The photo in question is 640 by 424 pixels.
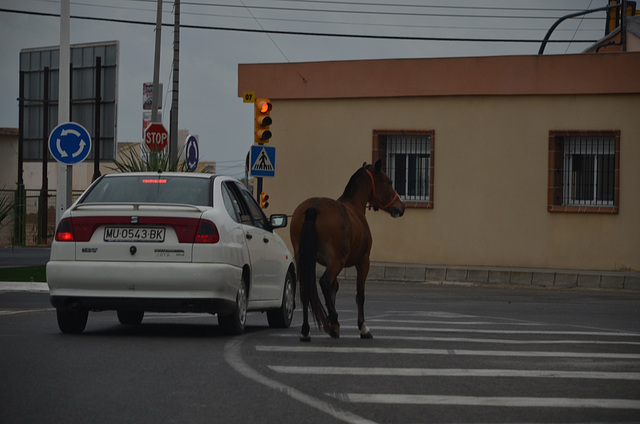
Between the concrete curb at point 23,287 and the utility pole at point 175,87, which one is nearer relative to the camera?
the concrete curb at point 23,287

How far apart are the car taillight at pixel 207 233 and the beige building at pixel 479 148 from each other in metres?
16.0

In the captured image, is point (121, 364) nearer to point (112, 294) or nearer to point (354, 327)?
point (112, 294)

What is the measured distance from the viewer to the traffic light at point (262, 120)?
22.2 m

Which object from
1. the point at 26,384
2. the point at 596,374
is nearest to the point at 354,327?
the point at 596,374

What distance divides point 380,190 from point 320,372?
4.74 metres

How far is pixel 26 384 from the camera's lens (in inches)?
284

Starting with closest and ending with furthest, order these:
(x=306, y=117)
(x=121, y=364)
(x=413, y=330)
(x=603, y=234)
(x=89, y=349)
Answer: (x=121, y=364)
(x=89, y=349)
(x=413, y=330)
(x=603, y=234)
(x=306, y=117)

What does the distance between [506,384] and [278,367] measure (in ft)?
5.73

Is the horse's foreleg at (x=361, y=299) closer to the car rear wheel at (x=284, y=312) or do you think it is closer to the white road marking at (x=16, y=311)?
the car rear wheel at (x=284, y=312)

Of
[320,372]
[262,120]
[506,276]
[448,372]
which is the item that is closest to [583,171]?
[506,276]

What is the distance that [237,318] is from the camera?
10.4 meters

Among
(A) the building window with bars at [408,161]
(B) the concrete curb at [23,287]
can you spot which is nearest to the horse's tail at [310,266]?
(B) the concrete curb at [23,287]

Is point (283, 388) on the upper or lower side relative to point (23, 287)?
upper

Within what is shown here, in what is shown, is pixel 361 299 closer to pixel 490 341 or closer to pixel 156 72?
pixel 490 341
